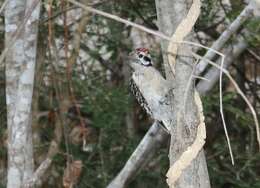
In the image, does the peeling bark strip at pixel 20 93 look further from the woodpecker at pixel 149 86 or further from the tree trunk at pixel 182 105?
the tree trunk at pixel 182 105

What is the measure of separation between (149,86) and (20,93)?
673mm

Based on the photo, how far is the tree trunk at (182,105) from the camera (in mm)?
1912

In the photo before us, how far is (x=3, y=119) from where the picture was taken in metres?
4.18

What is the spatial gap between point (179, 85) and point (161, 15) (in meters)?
0.22

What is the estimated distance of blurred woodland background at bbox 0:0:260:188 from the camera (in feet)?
13.9

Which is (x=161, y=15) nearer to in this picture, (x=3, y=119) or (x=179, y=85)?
(x=179, y=85)

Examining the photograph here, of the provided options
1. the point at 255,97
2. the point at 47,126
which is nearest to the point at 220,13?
the point at 255,97

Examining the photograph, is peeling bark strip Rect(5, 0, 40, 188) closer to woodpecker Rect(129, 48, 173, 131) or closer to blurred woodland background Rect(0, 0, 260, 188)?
woodpecker Rect(129, 48, 173, 131)

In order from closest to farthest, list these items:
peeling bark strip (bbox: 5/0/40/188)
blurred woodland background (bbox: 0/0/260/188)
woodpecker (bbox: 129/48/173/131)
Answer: peeling bark strip (bbox: 5/0/40/188), woodpecker (bbox: 129/48/173/131), blurred woodland background (bbox: 0/0/260/188)

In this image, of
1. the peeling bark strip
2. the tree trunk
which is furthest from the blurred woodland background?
the tree trunk

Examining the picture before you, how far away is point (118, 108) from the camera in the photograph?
14.3 ft

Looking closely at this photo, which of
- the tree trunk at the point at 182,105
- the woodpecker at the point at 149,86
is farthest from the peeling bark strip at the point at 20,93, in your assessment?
the tree trunk at the point at 182,105

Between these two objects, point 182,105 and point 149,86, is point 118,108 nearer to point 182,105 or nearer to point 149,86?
point 149,86

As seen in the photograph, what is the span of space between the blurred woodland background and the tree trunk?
201cm
